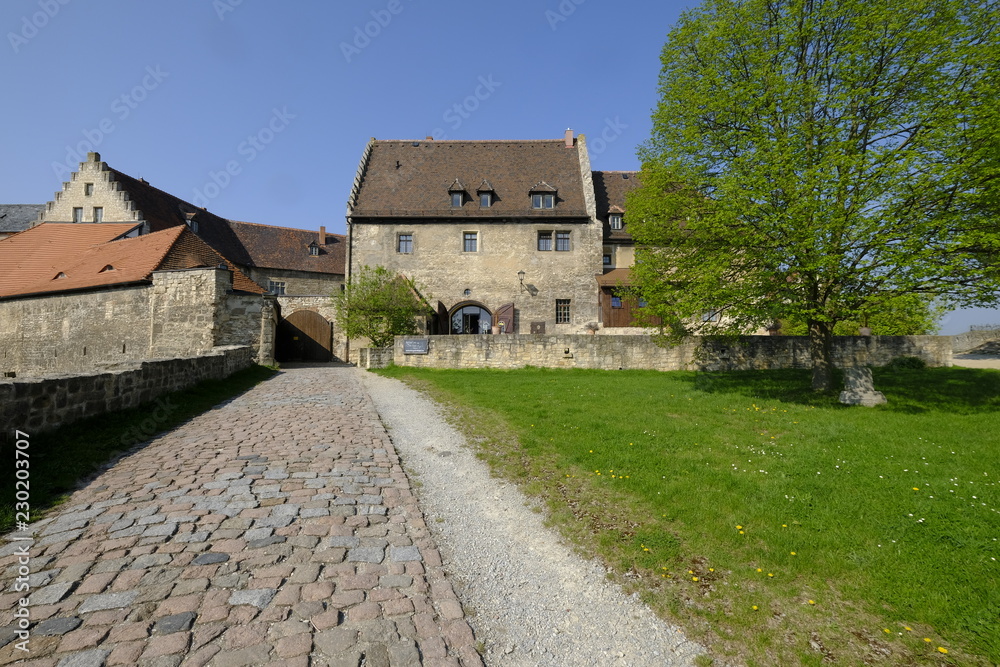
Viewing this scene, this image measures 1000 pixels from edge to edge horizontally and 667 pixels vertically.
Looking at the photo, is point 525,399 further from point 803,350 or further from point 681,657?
point 803,350

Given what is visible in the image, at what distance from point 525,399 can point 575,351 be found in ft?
26.4

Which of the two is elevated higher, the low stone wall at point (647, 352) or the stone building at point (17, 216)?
the stone building at point (17, 216)

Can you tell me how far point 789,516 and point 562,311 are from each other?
74.6 feet

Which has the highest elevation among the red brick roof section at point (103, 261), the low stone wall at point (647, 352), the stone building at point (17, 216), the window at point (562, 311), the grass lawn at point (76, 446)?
the stone building at point (17, 216)

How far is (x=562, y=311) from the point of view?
26.7 meters

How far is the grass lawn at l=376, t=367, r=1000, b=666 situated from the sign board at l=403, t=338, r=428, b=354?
33.0 feet

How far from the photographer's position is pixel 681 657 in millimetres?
2598

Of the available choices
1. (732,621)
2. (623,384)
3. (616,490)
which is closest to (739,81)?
(623,384)

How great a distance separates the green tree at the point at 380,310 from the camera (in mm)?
20422

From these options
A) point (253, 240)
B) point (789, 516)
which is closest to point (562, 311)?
point (789, 516)

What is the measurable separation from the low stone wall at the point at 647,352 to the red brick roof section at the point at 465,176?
11.0 m

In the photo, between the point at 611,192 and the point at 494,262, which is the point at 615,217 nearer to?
the point at 611,192

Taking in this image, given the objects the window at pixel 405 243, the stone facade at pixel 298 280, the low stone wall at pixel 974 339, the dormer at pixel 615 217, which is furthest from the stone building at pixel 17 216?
the low stone wall at pixel 974 339

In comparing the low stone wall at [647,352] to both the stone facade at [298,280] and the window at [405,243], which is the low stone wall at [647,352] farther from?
the stone facade at [298,280]
